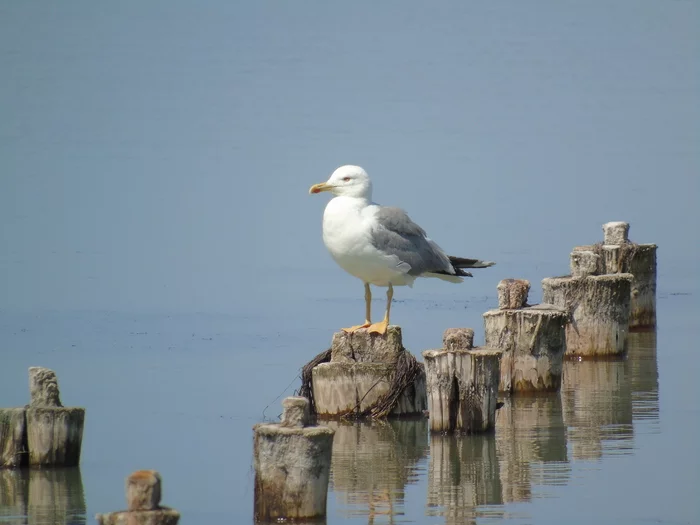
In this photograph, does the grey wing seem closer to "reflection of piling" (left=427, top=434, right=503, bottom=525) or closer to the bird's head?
the bird's head

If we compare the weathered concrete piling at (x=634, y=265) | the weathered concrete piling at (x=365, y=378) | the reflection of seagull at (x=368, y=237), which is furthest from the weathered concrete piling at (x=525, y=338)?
the weathered concrete piling at (x=634, y=265)

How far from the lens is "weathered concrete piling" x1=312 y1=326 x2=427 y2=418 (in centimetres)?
1230

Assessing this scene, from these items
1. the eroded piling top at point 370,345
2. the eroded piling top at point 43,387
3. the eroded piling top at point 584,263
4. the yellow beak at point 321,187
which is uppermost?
the yellow beak at point 321,187

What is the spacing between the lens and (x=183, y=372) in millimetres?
15891

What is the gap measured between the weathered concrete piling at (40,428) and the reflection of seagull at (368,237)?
270 centimetres

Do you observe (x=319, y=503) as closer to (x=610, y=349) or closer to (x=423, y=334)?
(x=610, y=349)

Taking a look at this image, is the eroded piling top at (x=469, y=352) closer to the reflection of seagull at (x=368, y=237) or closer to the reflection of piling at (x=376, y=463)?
the reflection of piling at (x=376, y=463)

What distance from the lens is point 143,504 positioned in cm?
694

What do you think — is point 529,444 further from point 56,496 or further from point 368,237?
point 56,496

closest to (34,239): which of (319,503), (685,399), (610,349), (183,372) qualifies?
(183,372)

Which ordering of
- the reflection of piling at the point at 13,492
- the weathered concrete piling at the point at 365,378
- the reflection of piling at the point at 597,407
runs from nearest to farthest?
the reflection of piling at the point at 13,492 < the reflection of piling at the point at 597,407 < the weathered concrete piling at the point at 365,378

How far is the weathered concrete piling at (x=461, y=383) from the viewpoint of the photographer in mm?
11195

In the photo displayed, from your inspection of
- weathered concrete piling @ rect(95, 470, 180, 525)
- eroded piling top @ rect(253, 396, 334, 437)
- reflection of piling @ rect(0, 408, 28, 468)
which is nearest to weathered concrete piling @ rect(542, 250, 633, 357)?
reflection of piling @ rect(0, 408, 28, 468)

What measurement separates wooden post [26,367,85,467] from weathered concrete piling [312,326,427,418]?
2.29 metres
